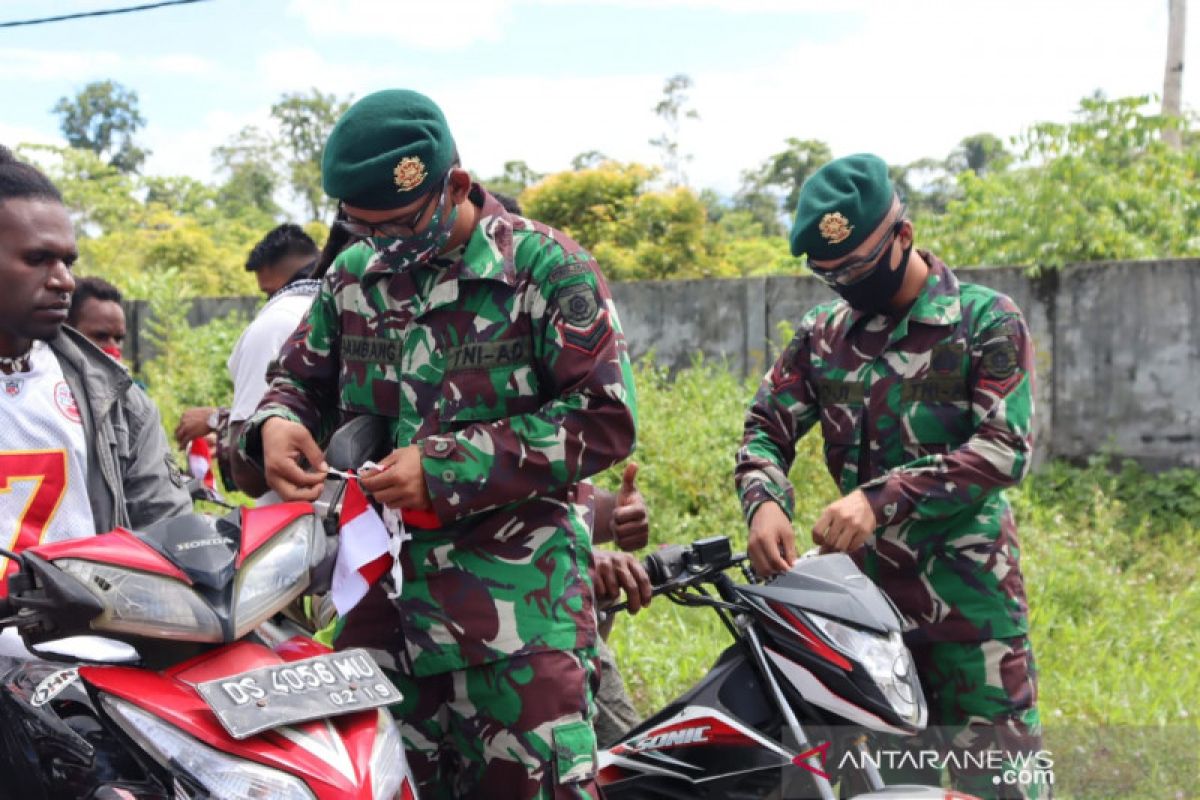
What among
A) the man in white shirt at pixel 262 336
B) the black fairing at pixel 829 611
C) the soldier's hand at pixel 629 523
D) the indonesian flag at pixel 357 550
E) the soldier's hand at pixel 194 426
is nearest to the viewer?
the indonesian flag at pixel 357 550

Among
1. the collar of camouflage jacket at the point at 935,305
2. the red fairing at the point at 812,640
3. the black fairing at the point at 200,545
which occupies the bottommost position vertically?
the red fairing at the point at 812,640

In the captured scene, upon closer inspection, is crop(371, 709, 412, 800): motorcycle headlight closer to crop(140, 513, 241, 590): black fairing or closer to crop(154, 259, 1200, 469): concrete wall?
crop(140, 513, 241, 590): black fairing

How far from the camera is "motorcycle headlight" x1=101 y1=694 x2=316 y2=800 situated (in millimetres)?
1585

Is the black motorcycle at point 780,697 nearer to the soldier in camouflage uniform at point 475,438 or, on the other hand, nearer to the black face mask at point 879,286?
the soldier in camouflage uniform at point 475,438

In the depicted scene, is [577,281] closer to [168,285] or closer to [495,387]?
[495,387]

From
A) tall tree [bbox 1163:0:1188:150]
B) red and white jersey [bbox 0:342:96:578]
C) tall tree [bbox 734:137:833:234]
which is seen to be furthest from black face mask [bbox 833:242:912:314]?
tall tree [bbox 734:137:833:234]

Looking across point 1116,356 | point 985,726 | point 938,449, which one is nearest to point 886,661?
point 985,726

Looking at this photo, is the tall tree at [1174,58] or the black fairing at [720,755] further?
the tall tree at [1174,58]

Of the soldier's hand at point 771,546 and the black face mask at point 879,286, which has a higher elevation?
the black face mask at point 879,286

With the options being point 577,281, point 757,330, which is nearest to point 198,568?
point 577,281

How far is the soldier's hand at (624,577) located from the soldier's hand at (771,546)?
0.24m

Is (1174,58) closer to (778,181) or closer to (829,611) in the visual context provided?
(829,611)

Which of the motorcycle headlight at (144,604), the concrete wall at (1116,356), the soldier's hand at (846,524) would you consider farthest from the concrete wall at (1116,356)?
the motorcycle headlight at (144,604)

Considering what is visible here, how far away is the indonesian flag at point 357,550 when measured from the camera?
6.34 ft
